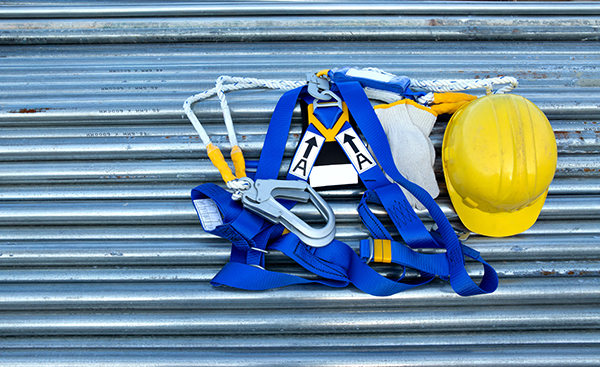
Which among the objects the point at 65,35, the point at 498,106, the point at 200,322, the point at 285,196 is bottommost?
the point at 200,322

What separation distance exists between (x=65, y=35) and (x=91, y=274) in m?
1.51

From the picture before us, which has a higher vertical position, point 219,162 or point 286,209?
point 219,162

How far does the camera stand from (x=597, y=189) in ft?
5.17

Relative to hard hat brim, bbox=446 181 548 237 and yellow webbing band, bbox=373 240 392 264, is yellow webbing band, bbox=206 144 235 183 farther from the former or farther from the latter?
hard hat brim, bbox=446 181 548 237

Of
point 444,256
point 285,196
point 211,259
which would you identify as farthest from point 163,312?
point 444,256

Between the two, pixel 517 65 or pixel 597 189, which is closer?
pixel 597 189

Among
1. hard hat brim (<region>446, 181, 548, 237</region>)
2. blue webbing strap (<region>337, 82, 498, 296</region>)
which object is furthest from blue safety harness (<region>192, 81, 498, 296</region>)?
hard hat brim (<region>446, 181, 548, 237</region>)

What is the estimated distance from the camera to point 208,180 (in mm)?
1586

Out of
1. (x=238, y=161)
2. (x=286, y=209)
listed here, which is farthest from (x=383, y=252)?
(x=238, y=161)

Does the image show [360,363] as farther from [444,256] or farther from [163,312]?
[163,312]

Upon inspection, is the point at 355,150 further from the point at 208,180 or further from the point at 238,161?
the point at 208,180

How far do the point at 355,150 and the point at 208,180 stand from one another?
0.70 metres

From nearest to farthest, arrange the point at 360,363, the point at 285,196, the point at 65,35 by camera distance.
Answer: the point at 360,363, the point at 285,196, the point at 65,35

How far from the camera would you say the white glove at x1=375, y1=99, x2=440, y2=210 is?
4.88 feet
